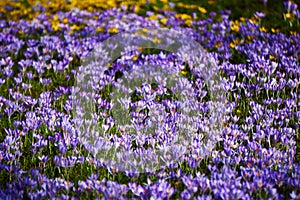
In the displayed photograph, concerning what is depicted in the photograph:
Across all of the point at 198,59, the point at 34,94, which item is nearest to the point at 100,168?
the point at 34,94

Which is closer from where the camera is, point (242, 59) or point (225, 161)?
point (225, 161)

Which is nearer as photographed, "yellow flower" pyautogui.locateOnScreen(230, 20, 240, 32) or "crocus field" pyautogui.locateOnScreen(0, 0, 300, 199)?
"crocus field" pyautogui.locateOnScreen(0, 0, 300, 199)

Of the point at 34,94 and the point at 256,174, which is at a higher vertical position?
the point at 256,174

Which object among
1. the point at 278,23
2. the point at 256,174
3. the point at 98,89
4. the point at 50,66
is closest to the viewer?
the point at 256,174

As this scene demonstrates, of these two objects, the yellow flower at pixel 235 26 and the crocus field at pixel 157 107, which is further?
the yellow flower at pixel 235 26

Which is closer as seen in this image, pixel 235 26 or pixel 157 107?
pixel 157 107

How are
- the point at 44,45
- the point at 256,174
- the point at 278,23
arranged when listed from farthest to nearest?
the point at 278,23 → the point at 44,45 → the point at 256,174

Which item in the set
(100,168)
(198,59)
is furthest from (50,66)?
(100,168)

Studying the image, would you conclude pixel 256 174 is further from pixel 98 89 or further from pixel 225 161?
pixel 98 89
